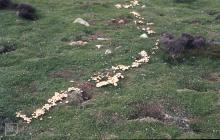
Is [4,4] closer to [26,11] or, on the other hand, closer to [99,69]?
[26,11]

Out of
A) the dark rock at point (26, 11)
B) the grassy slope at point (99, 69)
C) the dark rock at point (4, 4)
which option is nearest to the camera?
the grassy slope at point (99, 69)

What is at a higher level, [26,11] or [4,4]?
[4,4]

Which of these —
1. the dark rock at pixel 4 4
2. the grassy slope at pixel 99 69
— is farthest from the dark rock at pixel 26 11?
the dark rock at pixel 4 4

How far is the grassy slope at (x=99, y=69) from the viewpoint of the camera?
24578 mm

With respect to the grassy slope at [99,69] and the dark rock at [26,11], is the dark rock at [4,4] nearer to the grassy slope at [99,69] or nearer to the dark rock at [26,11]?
the grassy slope at [99,69]

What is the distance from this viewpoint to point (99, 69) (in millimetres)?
31797

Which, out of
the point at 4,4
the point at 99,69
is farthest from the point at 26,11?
the point at 99,69

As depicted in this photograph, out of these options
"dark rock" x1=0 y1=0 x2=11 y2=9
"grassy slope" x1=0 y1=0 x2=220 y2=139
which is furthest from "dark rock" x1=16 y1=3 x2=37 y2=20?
"dark rock" x1=0 y1=0 x2=11 y2=9

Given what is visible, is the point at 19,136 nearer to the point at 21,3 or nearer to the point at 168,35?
the point at 168,35

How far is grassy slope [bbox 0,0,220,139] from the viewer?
24.6 meters

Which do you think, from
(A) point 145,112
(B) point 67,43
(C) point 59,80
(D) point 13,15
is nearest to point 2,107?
(C) point 59,80

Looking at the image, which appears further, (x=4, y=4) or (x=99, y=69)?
(x=4, y=4)

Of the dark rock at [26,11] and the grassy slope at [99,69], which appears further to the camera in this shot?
the dark rock at [26,11]

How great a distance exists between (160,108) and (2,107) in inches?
352
